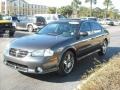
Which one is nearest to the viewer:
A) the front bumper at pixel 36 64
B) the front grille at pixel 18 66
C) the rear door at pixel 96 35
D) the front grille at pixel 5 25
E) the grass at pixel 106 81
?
the grass at pixel 106 81

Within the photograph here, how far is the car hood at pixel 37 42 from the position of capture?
679cm

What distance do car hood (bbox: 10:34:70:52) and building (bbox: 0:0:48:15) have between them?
101m

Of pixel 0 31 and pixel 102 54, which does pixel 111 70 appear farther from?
pixel 0 31

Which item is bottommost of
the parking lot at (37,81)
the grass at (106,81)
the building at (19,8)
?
the parking lot at (37,81)

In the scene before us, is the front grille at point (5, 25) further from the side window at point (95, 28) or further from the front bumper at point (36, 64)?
the front bumper at point (36, 64)

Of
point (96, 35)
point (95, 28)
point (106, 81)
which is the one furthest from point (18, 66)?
point (95, 28)

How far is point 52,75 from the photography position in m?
7.38

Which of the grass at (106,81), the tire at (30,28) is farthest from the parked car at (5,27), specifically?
the grass at (106,81)

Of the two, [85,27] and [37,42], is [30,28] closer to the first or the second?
[85,27]

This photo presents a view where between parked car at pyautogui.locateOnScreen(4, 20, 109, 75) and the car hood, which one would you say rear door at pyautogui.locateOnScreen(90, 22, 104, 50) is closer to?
parked car at pyautogui.locateOnScreen(4, 20, 109, 75)

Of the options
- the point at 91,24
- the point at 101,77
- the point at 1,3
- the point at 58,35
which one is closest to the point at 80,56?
the point at 58,35

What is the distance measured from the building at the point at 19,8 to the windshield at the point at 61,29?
99.5m

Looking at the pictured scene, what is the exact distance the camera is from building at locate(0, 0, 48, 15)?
391ft

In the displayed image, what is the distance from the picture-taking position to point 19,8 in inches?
5084
